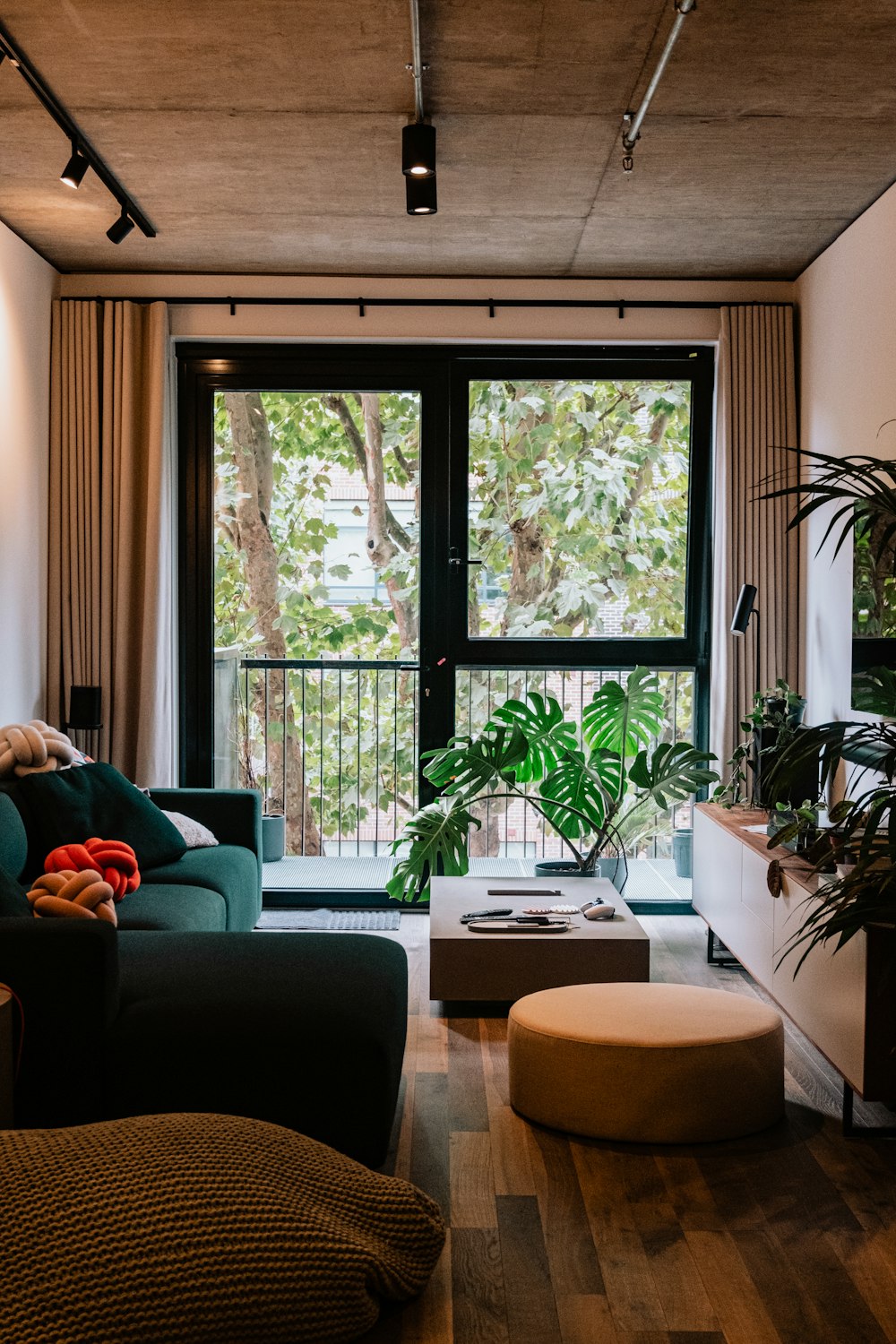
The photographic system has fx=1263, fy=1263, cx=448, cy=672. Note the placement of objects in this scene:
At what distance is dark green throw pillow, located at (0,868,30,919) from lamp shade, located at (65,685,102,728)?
1872mm

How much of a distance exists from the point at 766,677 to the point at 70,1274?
4155 millimetres

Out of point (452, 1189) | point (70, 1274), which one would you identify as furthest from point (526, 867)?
point (70, 1274)

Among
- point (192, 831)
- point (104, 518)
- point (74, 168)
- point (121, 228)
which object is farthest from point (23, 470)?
point (192, 831)

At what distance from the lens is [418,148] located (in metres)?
3.59

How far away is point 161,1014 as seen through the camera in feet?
9.47

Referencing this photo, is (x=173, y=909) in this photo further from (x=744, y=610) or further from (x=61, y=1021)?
(x=744, y=610)

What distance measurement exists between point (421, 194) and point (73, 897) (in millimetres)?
2310

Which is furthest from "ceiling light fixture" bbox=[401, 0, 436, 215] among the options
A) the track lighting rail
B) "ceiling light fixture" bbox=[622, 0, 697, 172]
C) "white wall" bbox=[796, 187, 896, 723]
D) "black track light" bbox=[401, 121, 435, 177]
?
"white wall" bbox=[796, 187, 896, 723]

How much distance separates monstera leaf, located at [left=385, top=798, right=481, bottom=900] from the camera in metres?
5.00

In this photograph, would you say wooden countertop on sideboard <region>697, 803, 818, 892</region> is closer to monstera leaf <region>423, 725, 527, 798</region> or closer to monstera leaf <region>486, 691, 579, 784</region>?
monstera leaf <region>486, 691, 579, 784</region>

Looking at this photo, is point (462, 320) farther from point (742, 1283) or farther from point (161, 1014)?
point (742, 1283)

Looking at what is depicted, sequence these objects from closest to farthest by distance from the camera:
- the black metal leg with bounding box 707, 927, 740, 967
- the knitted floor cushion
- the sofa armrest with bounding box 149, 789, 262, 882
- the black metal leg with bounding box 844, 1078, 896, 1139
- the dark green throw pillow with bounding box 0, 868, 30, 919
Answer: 1. the knitted floor cushion
2. the black metal leg with bounding box 844, 1078, 896, 1139
3. the dark green throw pillow with bounding box 0, 868, 30, 919
4. the black metal leg with bounding box 707, 927, 740, 967
5. the sofa armrest with bounding box 149, 789, 262, 882

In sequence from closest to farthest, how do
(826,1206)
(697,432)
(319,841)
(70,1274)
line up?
(70,1274), (826,1206), (697,432), (319,841)

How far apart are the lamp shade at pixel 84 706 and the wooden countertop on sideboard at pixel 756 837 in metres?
2.50
